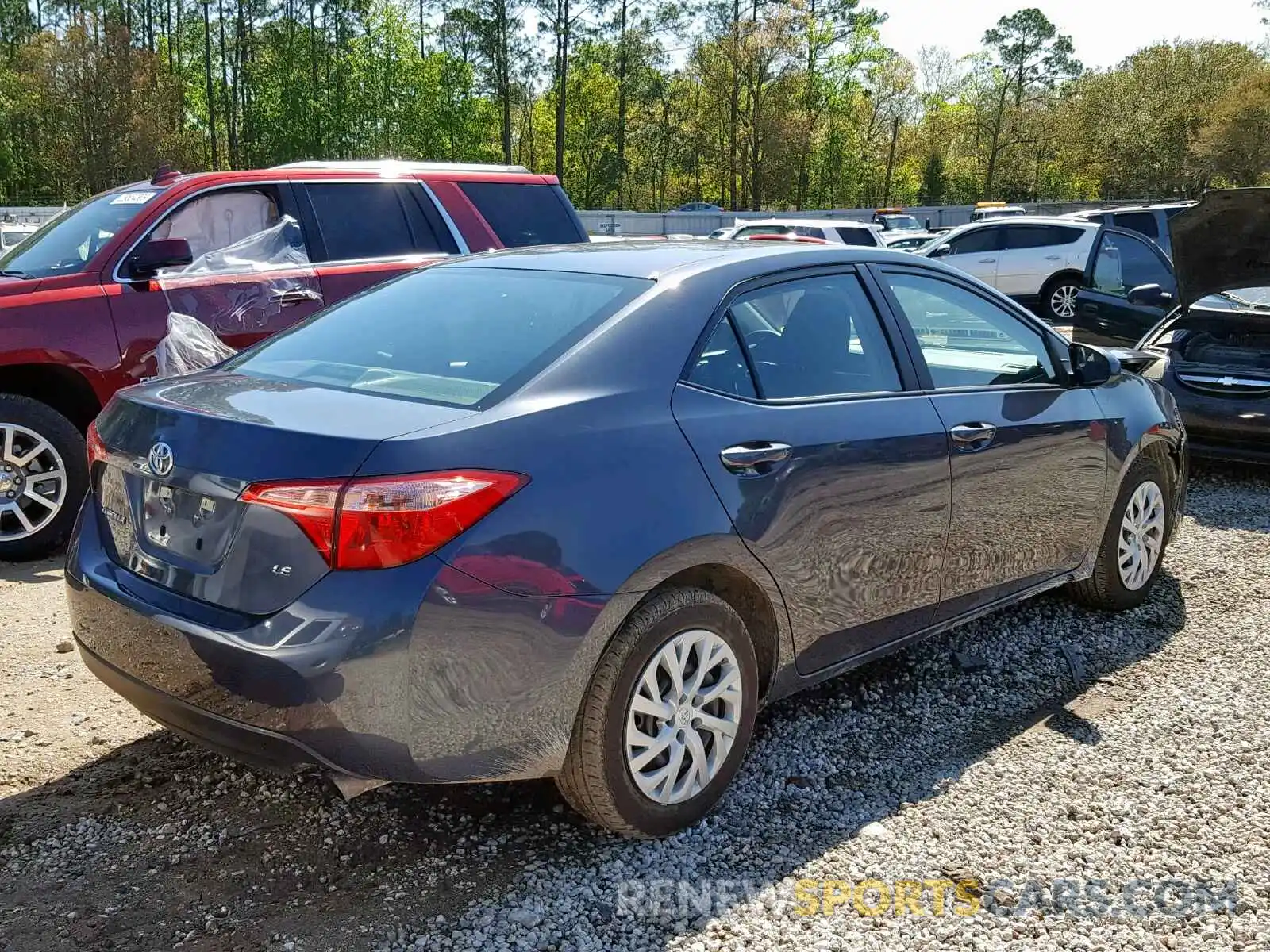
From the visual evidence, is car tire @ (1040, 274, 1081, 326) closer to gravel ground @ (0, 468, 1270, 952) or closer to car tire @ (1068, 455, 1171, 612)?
car tire @ (1068, 455, 1171, 612)

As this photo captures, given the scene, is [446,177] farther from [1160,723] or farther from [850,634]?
[1160,723]

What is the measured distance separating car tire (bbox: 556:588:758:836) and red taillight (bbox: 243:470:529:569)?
572 millimetres

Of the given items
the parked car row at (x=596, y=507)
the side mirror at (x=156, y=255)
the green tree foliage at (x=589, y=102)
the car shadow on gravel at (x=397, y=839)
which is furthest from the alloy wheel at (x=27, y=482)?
the green tree foliage at (x=589, y=102)

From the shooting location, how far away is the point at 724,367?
3.26 metres

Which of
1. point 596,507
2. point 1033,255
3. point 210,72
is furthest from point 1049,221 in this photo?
point 210,72

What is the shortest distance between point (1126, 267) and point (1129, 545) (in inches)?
386

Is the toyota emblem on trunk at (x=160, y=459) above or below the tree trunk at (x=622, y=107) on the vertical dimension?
below

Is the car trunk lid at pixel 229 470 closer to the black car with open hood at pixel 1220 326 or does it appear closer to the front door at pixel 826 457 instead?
the front door at pixel 826 457

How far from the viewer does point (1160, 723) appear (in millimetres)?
3932

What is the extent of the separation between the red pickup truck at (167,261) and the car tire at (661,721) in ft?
13.1

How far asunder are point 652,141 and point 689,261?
231 feet

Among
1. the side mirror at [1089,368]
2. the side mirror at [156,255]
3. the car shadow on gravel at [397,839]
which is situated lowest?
the car shadow on gravel at [397,839]

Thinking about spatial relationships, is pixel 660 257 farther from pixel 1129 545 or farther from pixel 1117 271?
pixel 1117 271

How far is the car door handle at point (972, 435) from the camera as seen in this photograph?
381 centimetres
